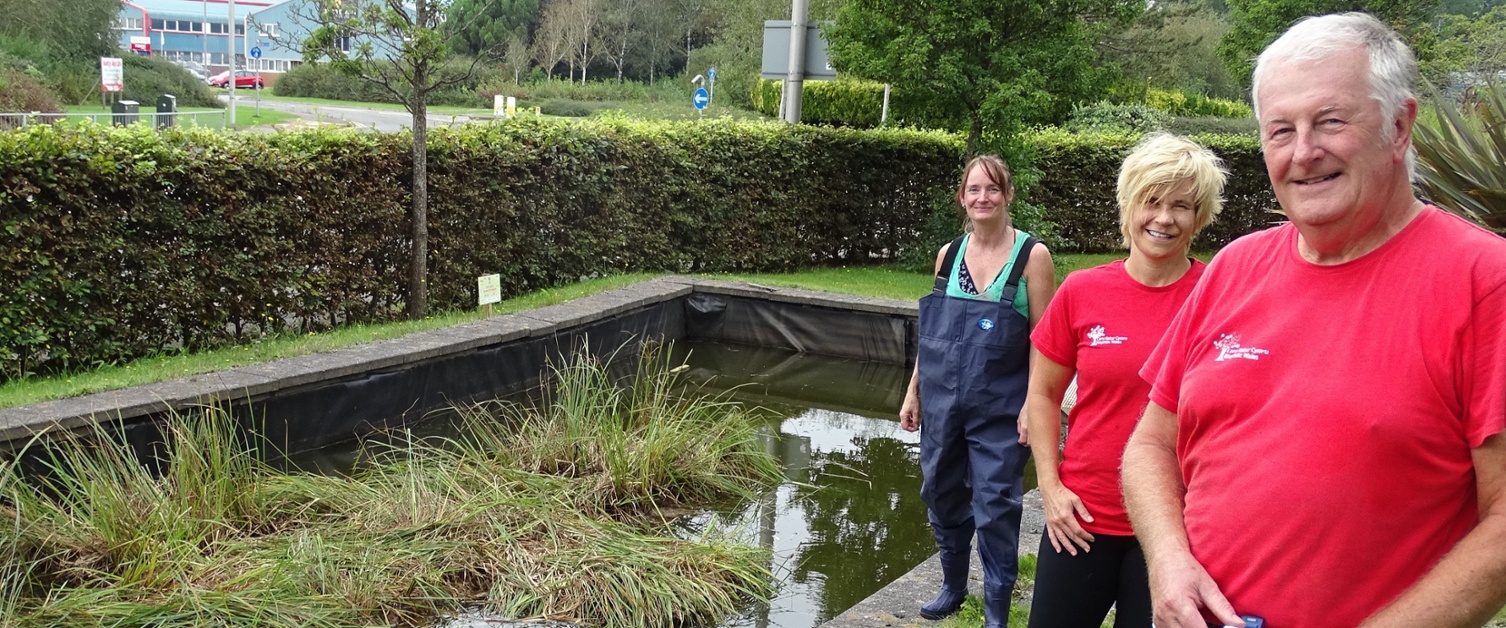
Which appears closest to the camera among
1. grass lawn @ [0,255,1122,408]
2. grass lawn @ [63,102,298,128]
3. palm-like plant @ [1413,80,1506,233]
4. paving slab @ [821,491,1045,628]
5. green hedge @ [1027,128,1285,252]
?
paving slab @ [821,491,1045,628]

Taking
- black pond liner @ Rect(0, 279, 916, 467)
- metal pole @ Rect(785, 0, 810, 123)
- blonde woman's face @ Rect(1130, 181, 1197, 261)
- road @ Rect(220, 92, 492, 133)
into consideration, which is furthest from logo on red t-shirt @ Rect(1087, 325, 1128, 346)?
road @ Rect(220, 92, 492, 133)

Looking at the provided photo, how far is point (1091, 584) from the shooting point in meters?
2.99

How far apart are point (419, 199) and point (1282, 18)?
1264cm

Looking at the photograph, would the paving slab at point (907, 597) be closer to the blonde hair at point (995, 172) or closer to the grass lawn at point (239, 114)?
the blonde hair at point (995, 172)

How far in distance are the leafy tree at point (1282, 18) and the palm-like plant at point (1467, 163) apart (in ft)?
33.9

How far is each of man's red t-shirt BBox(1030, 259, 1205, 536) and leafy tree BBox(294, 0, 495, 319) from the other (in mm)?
6636

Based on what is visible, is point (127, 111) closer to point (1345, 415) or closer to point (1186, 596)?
point (1186, 596)

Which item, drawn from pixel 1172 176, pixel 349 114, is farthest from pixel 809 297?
pixel 349 114

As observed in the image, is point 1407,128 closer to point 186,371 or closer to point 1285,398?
point 1285,398

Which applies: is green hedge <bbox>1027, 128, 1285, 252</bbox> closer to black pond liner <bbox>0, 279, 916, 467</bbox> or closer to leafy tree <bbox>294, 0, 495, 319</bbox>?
black pond liner <bbox>0, 279, 916, 467</bbox>

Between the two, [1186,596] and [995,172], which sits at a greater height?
[995,172]

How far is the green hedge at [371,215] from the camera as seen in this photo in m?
7.02

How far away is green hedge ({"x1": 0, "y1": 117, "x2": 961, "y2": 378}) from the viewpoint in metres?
7.02

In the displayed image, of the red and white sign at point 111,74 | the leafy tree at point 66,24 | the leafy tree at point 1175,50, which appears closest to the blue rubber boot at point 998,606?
the red and white sign at point 111,74
